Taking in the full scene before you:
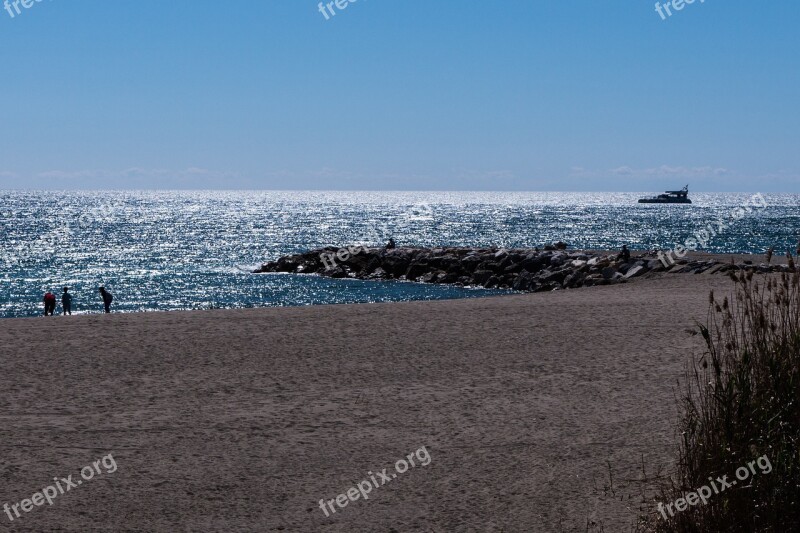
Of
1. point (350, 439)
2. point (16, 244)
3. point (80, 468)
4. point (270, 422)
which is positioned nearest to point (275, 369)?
point (270, 422)

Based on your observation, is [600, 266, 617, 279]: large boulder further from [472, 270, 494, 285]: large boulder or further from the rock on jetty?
[472, 270, 494, 285]: large boulder

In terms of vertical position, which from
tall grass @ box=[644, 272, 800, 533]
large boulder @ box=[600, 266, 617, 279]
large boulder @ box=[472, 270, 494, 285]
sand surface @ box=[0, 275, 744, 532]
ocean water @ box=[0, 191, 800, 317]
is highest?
tall grass @ box=[644, 272, 800, 533]

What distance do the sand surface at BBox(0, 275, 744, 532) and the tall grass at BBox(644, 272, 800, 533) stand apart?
0.87 m

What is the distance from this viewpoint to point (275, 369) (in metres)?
13.5

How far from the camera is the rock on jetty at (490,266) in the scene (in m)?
33.9

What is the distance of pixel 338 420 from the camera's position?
10352mm

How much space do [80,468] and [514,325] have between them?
427 inches

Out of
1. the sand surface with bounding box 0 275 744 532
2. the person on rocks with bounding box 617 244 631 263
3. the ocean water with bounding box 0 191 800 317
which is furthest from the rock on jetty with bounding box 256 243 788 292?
the sand surface with bounding box 0 275 744 532

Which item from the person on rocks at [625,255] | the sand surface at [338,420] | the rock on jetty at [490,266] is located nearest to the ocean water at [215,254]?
the rock on jetty at [490,266]

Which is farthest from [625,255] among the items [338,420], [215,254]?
[215,254]

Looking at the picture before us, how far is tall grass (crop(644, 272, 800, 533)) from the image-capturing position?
6141mm

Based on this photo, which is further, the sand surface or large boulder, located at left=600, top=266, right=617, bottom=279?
large boulder, located at left=600, top=266, right=617, bottom=279

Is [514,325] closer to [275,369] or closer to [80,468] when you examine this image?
[275,369]

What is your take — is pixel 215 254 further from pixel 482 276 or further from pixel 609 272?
pixel 609 272
